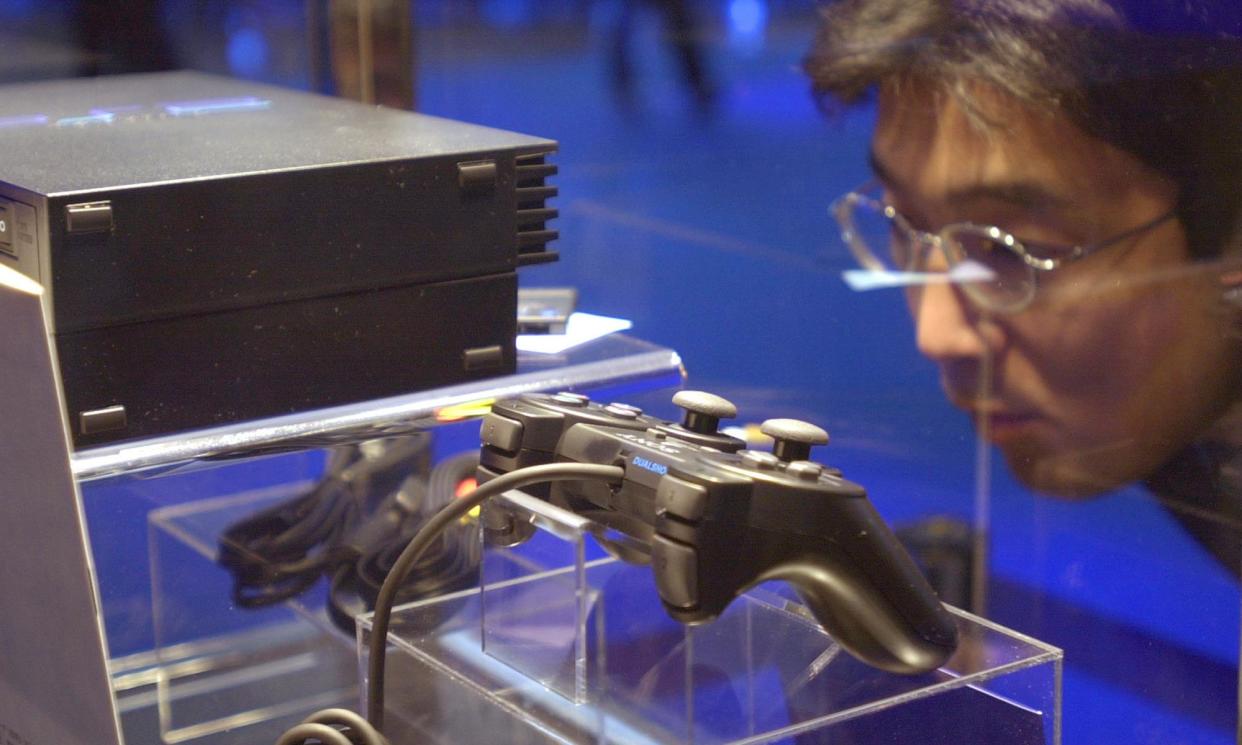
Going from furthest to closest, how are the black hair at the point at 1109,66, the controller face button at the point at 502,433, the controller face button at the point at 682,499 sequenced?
the black hair at the point at 1109,66
the controller face button at the point at 502,433
the controller face button at the point at 682,499

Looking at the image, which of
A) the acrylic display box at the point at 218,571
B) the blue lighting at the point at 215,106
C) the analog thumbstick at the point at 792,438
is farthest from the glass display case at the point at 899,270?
the blue lighting at the point at 215,106

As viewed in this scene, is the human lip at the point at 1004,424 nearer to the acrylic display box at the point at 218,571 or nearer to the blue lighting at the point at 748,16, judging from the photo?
the acrylic display box at the point at 218,571

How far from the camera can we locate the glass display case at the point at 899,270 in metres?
0.78

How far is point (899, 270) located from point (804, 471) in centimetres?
85

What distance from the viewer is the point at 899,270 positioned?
1387 millimetres

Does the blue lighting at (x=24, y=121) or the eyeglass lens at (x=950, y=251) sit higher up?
the blue lighting at (x=24, y=121)

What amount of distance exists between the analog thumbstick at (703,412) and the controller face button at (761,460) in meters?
0.04

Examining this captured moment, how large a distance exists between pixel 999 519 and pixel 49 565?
0.82 metres

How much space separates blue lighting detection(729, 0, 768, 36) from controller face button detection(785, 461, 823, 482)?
3.61 feet

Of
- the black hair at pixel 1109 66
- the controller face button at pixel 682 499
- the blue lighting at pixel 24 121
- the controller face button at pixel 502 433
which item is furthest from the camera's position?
the blue lighting at pixel 24 121

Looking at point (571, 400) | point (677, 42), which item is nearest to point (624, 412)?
point (571, 400)

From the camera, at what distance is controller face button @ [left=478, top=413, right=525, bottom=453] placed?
66cm

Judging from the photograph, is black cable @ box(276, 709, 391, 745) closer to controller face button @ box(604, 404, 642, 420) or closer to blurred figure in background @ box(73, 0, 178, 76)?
controller face button @ box(604, 404, 642, 420)

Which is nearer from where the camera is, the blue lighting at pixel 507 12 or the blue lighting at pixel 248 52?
the blue lighting at pixel 248 52
